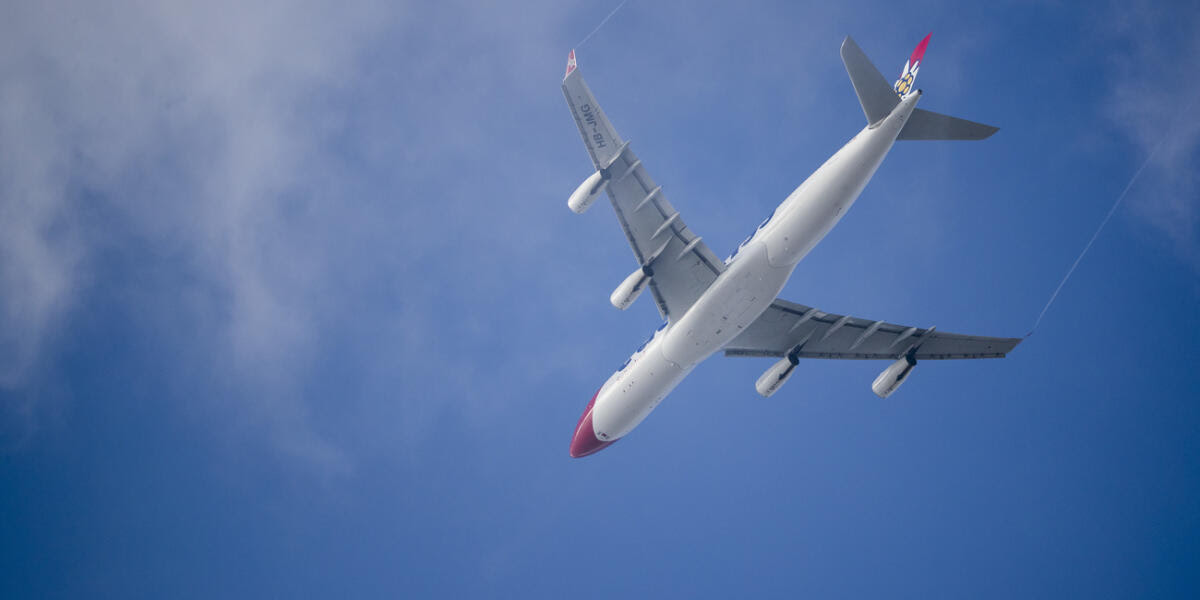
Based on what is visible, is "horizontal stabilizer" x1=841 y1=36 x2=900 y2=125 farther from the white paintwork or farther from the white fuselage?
the white paintwork

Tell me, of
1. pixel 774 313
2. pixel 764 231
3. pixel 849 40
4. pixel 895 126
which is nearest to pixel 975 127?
pixel 895 126

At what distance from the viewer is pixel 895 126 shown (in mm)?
23000

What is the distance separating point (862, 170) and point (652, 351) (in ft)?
32.6

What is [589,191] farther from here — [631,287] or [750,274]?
[750,274]

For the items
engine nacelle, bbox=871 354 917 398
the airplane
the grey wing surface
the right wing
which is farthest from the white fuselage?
engine nacelle, bbox=871 354 917 398

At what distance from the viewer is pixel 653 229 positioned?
27141mm

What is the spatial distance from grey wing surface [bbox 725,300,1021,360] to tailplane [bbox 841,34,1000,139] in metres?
8.85

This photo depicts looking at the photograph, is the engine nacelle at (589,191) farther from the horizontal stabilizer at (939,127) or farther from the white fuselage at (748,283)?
the horizontal stabilizer at (939,127)

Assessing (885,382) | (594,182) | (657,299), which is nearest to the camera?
(594,182)

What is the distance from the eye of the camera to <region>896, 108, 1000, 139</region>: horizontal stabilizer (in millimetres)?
24391

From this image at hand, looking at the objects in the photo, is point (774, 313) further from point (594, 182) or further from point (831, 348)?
point (594, 182)

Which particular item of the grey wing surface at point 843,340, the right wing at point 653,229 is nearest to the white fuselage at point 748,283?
the right wing at point 653,229

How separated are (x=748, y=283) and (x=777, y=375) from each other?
6.72m

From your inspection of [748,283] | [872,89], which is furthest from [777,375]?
[872,89]
